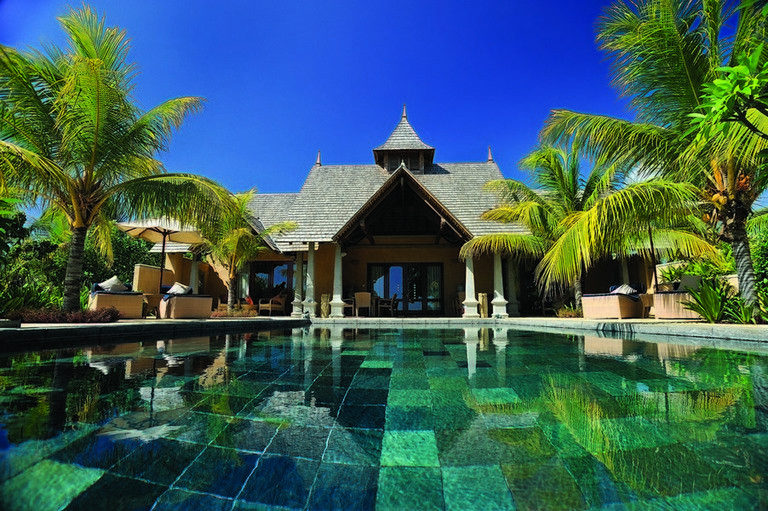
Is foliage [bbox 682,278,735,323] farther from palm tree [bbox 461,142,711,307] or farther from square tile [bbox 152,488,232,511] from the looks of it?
square tile [bbox 152,488,232,511]

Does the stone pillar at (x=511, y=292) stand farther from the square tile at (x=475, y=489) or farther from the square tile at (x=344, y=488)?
the square tile at (x=344, y=488)

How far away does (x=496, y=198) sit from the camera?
1680 cm

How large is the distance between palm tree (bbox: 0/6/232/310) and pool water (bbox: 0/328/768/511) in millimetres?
6111

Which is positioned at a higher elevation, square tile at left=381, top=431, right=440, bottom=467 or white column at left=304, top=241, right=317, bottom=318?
white column at left=304, top=241, right=317, bottom=318

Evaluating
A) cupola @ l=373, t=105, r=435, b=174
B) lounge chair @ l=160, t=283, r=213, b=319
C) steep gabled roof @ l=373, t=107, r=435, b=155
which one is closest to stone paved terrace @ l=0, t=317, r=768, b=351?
lounge chair @ l=160, t=283, r=213, b=319

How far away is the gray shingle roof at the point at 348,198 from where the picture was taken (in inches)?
582

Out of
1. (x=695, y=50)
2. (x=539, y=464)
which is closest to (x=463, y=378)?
(x=539, y=464)

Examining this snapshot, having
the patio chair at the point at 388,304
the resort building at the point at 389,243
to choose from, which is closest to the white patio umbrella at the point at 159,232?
the resort building at the point at 389,243

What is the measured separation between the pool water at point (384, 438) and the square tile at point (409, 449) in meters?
0.01

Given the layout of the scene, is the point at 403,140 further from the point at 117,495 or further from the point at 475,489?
the point at 117,495

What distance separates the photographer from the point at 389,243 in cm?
1652

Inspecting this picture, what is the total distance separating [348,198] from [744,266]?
13.9 meters

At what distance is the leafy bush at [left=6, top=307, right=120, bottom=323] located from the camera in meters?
7.09

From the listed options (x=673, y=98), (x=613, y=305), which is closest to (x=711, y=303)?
(x=613, y=305)
